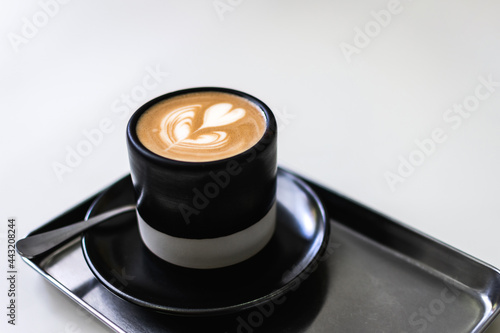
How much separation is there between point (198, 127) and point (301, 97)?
0.51m

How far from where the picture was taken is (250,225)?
0.78m

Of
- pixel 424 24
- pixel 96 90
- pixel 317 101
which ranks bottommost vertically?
pixel 96 90

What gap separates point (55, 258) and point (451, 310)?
529 millimetres

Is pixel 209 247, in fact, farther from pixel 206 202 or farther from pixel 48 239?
pixel 48 239

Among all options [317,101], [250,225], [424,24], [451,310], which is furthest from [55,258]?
[424,24]

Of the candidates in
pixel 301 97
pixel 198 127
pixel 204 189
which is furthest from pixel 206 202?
pixel 301 97

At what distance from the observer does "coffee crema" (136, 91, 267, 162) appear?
782 mm

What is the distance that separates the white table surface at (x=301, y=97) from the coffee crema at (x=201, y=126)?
0.81ft

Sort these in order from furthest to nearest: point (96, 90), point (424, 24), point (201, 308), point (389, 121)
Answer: point (424, 24)
point (96, 90)
point (389, 121)
point (201, 308)

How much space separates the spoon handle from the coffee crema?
0.16 metres

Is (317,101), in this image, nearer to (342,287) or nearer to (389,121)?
(389,121)

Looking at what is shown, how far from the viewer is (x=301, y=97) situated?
4.28ft

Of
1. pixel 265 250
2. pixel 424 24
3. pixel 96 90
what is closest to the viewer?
pixel 265 250

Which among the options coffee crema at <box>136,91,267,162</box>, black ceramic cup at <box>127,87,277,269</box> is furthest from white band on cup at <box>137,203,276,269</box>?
coffee crema at <box>136,91,267,162</box>
